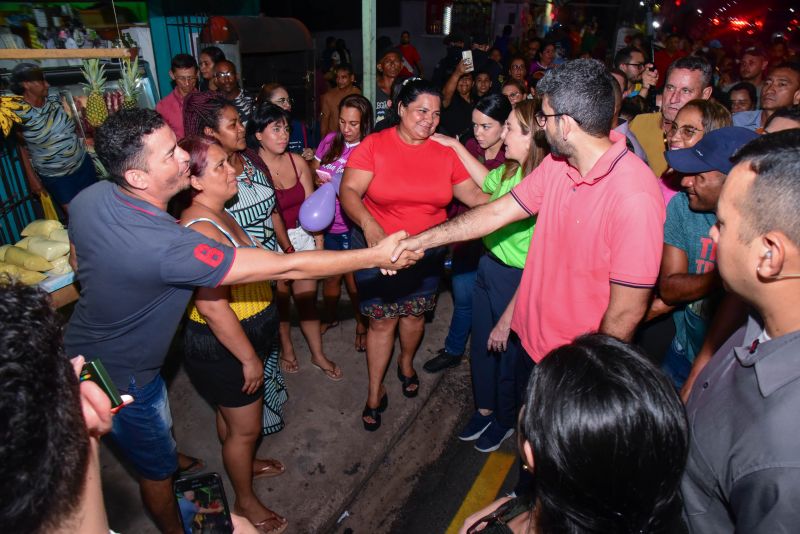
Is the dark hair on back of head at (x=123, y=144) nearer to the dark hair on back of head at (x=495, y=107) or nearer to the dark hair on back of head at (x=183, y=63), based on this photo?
the dark hair on back of head at (x=495, y=107)

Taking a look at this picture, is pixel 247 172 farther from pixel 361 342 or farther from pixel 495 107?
pixel 361 342

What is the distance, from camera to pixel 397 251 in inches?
112

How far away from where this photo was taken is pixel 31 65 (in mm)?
4883

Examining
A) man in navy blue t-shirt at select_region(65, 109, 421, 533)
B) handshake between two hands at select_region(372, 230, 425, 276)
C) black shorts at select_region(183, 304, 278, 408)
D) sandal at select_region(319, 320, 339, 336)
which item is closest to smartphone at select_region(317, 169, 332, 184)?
sandal at select_region(319, 320, 339, 336)

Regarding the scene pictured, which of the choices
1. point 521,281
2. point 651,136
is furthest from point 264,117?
point 651,136

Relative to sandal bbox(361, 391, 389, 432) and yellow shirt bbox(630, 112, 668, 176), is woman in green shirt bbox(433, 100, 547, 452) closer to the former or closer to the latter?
sandal bbox(361, 391, 389, 432)

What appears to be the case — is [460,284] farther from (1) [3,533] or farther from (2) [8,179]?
(2) [8,179]

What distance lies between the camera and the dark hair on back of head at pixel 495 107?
3680mm

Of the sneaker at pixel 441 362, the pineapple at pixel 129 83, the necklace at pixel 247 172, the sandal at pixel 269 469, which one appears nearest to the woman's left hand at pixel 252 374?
the sandal at pixel 269 469

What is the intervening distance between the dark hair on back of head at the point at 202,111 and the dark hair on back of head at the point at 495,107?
179cm

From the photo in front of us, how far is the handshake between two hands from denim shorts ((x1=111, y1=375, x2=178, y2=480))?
4.20 ft

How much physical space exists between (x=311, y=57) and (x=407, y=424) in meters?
7.80

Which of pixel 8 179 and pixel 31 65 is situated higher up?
pixel 31 65

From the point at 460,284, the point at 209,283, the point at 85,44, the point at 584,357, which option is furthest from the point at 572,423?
the point at 85,44
